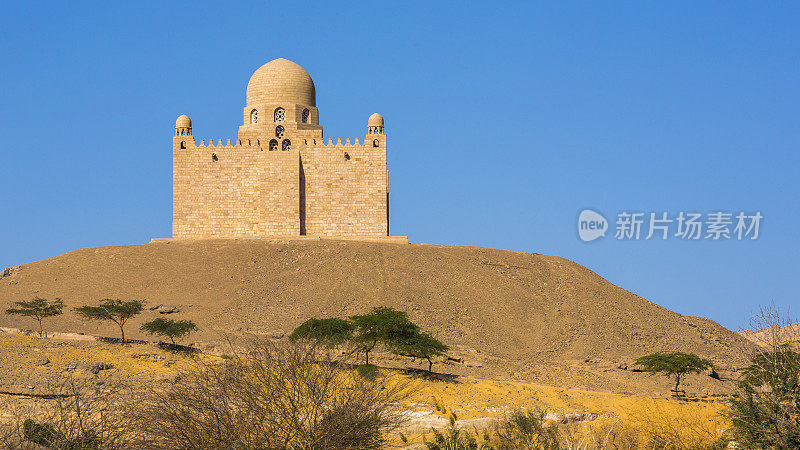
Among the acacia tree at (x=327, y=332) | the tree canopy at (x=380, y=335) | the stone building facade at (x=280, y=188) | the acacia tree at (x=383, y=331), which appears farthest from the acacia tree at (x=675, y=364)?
the stone building facade at (x=280, y=188)

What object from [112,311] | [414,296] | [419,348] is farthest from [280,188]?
[419,348]

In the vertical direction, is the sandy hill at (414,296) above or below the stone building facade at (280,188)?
below

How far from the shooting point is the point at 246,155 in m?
55.9

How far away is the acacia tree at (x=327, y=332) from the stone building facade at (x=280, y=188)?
18.5 m

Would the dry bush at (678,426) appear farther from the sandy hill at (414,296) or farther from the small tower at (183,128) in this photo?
the small tower at (183,128)

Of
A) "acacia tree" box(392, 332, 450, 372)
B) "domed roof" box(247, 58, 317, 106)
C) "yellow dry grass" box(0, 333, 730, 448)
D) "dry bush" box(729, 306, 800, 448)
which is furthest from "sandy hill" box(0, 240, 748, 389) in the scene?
"dry bush" box(729, 306, 800, 448)

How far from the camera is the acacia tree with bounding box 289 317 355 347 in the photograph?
35.2 m

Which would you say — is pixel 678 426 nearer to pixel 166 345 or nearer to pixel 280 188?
pixel 166 345

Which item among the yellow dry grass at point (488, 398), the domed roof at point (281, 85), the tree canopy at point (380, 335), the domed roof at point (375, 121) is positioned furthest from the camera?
the domed roof at point (281, 85)

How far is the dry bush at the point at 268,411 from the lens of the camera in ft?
60.4

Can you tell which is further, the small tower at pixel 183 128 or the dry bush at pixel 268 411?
the small tower at pixel 183 128

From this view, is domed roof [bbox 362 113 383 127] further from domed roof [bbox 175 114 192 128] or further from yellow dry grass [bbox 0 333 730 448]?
yellow dry grass [bbox 0 333 730 448]

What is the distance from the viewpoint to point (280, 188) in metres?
55.4

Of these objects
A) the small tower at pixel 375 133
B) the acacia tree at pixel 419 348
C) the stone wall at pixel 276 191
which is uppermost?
the small tower at pixel 375 133
